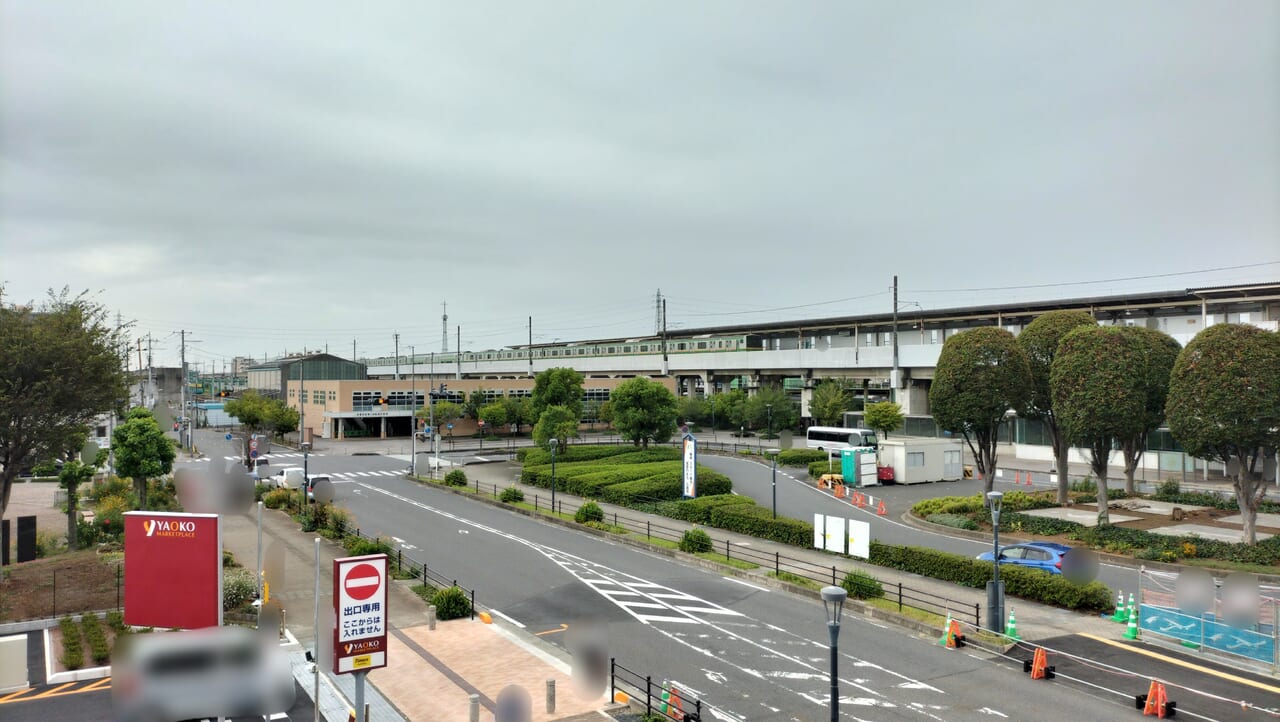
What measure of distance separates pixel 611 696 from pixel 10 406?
18.7 metres

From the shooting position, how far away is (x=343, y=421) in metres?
76.8

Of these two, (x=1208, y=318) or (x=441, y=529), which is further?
(x=1208, y=318)

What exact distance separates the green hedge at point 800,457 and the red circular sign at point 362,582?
41964mm

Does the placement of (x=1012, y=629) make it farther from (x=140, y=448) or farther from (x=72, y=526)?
(x=140, y=448)

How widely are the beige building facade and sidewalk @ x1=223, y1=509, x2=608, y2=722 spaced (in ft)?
174

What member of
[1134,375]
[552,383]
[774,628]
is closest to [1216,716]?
[774,628]

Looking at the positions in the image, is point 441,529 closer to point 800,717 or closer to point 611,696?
point 611,696

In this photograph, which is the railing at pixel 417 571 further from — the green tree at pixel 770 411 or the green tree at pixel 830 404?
the green tree at pixel 770 411

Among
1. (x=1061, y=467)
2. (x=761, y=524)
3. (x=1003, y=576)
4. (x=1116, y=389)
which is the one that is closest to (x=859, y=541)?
(x=1003, y=576)

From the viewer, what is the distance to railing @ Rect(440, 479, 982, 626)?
19.7m

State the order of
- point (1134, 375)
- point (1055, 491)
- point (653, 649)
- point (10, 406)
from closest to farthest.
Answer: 1. point (653, 649)
2. point (10, 406)
3. point (1134, 375)
4. point (1055, 491)

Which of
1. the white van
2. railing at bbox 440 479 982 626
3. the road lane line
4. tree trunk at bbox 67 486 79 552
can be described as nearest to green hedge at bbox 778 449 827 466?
railing at bbox 440 479 982 626

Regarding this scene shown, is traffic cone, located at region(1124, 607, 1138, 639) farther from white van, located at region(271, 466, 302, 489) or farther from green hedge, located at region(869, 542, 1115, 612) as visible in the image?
white van, located at region(271, 466, 302, 489)

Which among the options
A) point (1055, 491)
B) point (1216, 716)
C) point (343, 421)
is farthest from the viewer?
point (343, 421)
